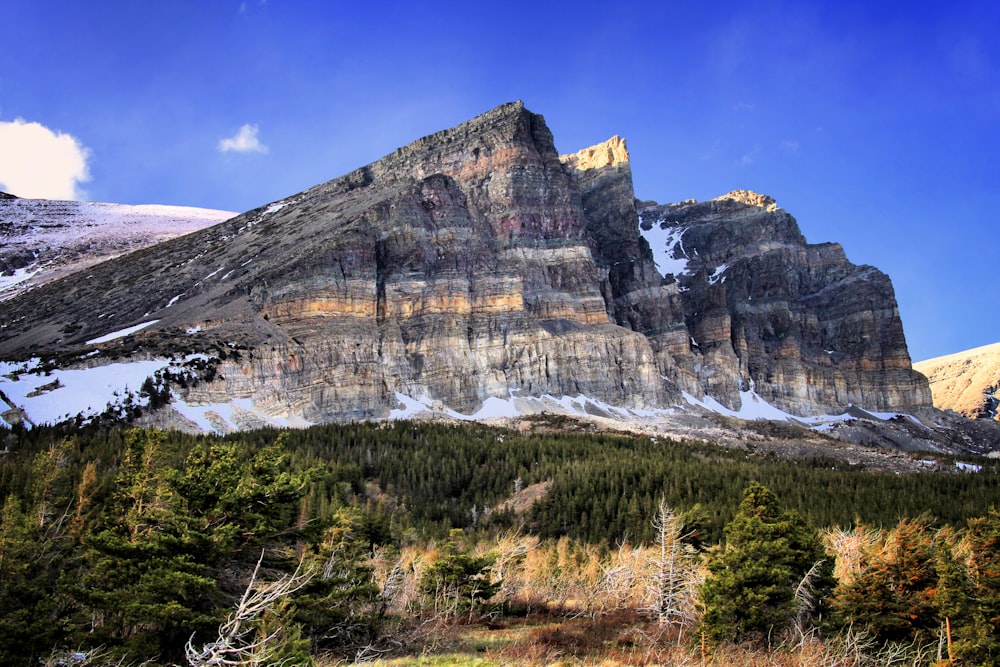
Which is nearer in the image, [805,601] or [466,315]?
[805,601]

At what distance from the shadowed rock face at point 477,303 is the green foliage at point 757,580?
66.1 meters

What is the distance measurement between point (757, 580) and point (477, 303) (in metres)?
99.6

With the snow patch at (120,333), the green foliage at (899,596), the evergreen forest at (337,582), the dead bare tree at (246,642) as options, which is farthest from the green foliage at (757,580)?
the snow patch at (120,333)

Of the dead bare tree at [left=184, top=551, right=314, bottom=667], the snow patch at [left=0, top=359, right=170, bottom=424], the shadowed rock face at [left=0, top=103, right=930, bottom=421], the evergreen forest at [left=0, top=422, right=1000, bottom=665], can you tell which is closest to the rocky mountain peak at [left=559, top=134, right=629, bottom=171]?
the shadowed rock face at [left=0, top=103, right=930, bottom=421]

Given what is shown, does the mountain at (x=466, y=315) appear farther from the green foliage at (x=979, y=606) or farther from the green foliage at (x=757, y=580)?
the green foliage at (x=979, y=606)

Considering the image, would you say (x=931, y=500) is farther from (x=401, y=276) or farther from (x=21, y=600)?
(x=401, y=276)

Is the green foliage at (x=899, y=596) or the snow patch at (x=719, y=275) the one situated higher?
→ the snow patch at (x=719, y=275)

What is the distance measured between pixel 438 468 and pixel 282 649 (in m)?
49.6

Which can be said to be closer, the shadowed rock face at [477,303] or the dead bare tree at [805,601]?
the dead bare tree at [805,601]

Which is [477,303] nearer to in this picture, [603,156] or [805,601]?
[603,156]

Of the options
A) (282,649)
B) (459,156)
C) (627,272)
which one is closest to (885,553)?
(282,649)

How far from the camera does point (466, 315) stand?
115 meters

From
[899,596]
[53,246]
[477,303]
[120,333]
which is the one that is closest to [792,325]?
[477,303]

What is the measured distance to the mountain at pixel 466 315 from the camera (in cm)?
8700
